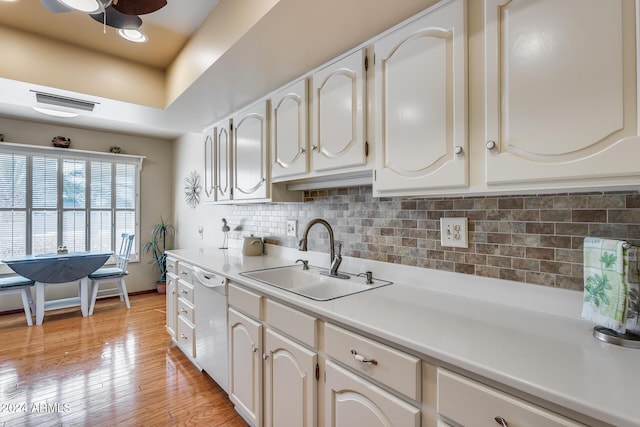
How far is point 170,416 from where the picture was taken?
1929mm

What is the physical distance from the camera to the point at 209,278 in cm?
213

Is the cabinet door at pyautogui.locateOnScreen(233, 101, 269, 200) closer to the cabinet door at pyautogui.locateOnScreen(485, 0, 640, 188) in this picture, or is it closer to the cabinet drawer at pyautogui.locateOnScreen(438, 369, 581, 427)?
the cabinet door at pyautogui.locateOnScreen(485, 0, 640, 188)

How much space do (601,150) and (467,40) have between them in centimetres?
57

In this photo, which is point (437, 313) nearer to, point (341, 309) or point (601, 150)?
point (341, 309)

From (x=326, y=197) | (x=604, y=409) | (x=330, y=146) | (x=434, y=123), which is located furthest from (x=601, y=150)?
(x=326, y=197)

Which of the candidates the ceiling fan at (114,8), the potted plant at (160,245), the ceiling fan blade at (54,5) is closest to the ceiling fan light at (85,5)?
the ceiling fan at (114,8)

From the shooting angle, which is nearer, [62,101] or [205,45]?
[205,45]

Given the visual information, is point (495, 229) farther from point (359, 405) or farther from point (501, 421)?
point (359, 405)

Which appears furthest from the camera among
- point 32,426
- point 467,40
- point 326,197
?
point 326,197

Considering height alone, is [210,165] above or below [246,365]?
above

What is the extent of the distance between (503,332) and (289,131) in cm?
152

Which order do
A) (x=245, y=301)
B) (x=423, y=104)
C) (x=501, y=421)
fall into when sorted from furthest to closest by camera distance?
1. (x=245, y=301)
2. (x=423, y=104)
3. (x=501, y=421)

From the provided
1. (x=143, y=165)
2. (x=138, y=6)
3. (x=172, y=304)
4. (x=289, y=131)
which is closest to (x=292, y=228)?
(x=289, y=131)

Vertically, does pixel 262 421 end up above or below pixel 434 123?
below
